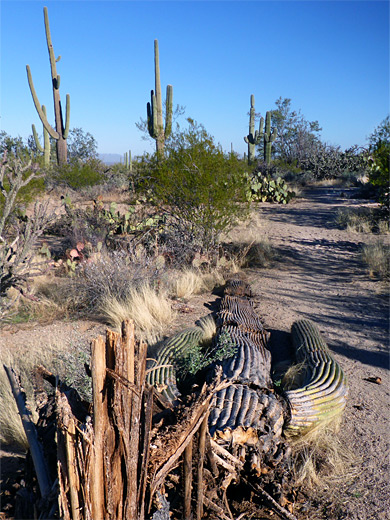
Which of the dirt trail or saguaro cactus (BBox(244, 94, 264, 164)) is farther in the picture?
saguaro cactus (BBox(244, 94, 264, 164))

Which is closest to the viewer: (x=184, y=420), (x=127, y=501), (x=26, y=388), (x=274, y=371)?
(x=127, y=501)

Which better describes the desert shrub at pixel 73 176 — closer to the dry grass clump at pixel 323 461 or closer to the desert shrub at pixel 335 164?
the desert shrub at pixel 335 164

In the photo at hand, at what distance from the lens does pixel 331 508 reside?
304 centimetres

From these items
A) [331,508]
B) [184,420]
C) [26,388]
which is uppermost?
[184,420]

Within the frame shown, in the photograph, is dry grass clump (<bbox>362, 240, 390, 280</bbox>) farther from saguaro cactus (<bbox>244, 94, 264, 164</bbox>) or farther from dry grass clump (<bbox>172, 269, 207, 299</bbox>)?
saguaro cactus (<bbox>244, 94, 264, 164</bbox>)

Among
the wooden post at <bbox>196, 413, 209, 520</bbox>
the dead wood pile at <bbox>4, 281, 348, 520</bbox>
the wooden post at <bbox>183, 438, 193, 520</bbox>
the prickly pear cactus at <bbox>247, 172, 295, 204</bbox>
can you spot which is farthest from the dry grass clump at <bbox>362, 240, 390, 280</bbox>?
the prickly pear cactus at <bbox>247, 172, 295, 204</bbox>

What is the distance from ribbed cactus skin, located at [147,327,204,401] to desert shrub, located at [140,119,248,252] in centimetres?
442

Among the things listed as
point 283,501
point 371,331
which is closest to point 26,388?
point 283,501

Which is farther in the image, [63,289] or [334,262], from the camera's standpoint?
[334,262]

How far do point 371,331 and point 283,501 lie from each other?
380 cm

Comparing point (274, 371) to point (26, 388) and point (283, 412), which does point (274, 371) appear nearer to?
point (283, 412)

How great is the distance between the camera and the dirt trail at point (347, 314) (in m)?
3.39

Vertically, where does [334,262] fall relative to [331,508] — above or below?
above

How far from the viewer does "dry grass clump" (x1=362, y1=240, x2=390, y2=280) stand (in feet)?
28.1
